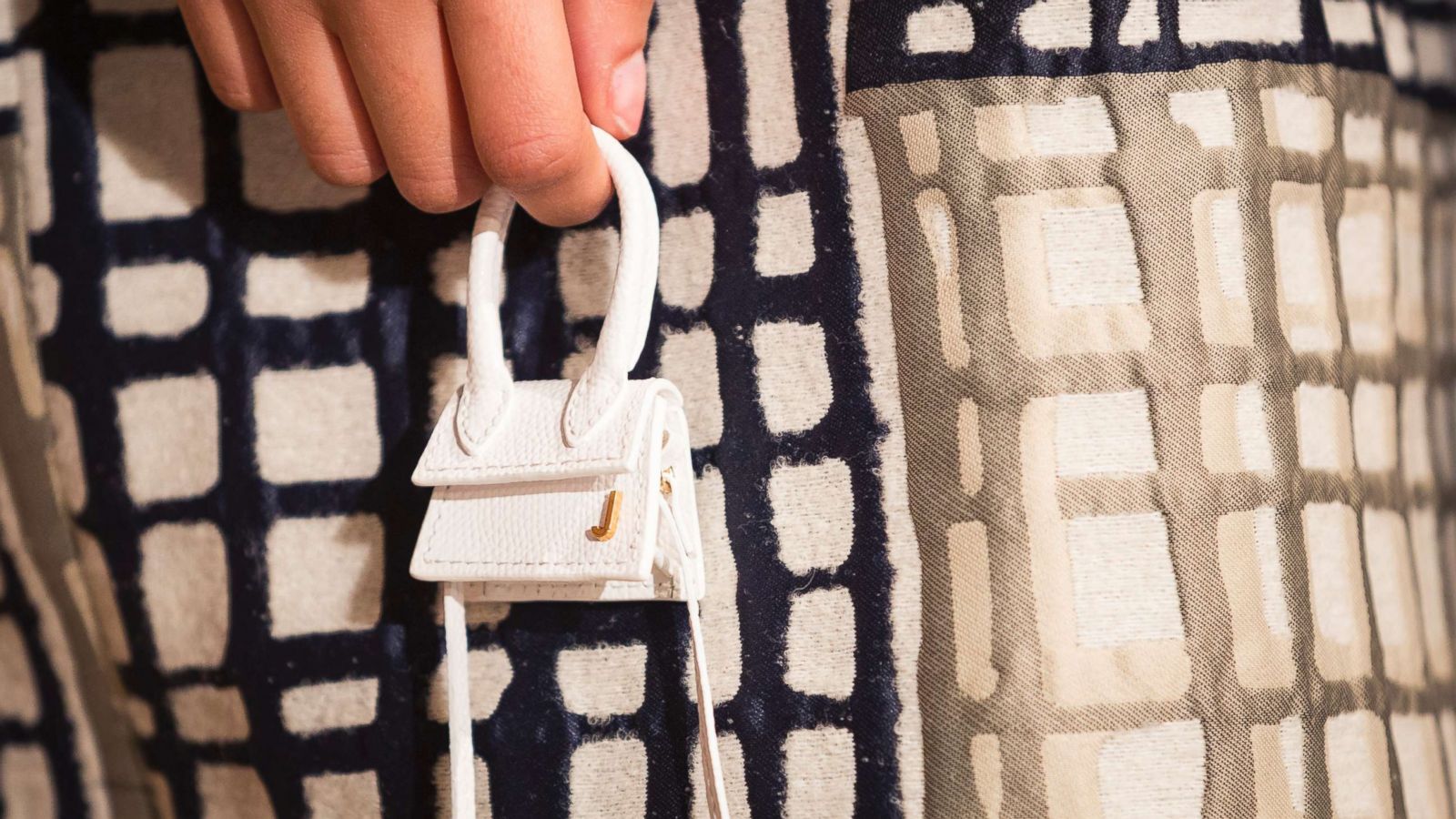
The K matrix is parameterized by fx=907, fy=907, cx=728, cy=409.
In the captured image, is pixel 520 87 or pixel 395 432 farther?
pixel 395 432

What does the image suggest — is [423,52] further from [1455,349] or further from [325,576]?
[1455,349]

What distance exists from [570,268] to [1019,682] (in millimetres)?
340

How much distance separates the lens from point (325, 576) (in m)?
0.54

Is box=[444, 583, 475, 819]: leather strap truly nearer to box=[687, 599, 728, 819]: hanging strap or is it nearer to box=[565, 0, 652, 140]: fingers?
box=[687, 599, 728, 819]: hanging strap


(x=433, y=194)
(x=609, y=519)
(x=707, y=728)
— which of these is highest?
(x=433, y=194)

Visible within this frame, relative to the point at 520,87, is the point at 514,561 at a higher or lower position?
lower

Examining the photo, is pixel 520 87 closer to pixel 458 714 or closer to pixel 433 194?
pixel 433 194

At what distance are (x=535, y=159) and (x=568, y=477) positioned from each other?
16cm

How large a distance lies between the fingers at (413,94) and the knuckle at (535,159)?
0.03 m

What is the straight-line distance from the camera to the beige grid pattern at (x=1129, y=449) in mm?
479

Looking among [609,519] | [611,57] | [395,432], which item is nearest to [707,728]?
[609,519]

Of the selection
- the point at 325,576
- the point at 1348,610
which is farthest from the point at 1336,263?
the point at 325,576

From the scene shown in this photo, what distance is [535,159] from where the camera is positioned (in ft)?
1.45

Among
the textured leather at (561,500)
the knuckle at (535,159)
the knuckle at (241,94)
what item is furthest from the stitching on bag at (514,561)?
the knuckle at (241,94)
